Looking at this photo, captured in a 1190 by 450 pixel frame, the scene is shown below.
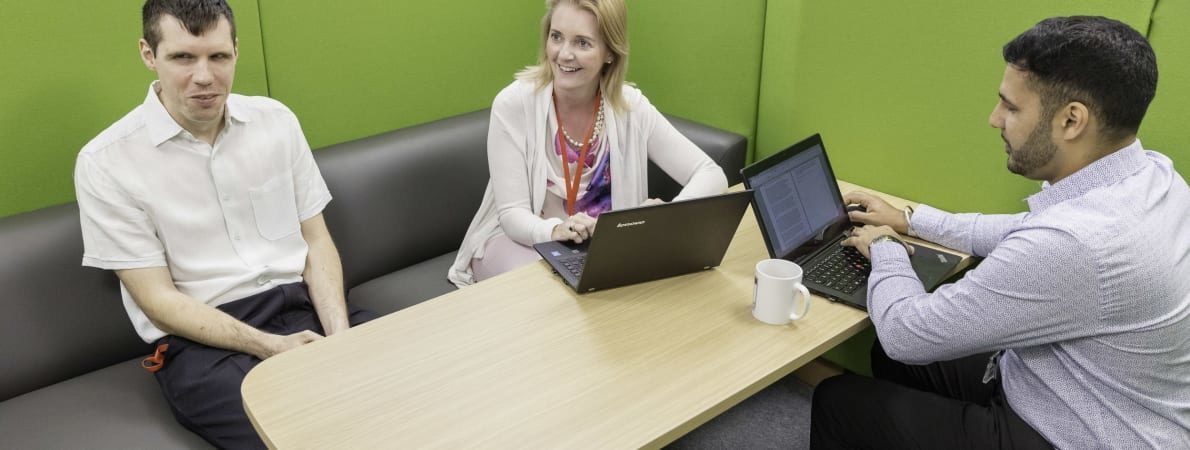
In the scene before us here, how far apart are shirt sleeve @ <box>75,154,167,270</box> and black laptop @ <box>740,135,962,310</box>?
1355 mm

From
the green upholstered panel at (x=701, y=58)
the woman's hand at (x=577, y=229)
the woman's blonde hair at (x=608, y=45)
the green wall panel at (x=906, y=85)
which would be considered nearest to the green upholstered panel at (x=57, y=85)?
the woman's blonde hair at (x=608, y=45)

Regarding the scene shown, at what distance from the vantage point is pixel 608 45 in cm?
241

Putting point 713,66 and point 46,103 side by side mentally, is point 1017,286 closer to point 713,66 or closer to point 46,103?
point 713,66

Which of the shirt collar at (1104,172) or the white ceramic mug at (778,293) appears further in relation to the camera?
the white ceramic mug at (778,293)

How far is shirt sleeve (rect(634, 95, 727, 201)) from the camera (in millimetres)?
2491

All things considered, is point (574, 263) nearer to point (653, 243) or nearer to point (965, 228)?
point (653, 243)

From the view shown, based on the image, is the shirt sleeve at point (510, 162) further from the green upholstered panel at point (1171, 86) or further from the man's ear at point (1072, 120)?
the green upholstered panel at point (1171, 86)

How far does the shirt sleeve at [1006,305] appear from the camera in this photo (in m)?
1.50

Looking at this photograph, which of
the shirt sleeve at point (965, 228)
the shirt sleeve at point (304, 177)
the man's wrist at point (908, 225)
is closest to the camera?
the shirt sleeve at point (965, 228)

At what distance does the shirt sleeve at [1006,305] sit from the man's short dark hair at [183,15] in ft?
5.18

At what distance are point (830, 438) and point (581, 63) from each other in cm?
114

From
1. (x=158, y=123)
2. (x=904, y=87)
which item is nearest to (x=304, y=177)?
(x=158, y=123)

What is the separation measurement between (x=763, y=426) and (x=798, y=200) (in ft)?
3.00

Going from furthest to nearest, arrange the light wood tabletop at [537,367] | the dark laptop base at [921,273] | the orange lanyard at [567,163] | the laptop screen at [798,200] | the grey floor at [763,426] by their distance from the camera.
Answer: the grey floor at [763,426]
the orange lanyard at [567,163]
the laptop screen at [798,200]
the dark laptop base at [921,273]
the light wood tabletop at [537,367]
